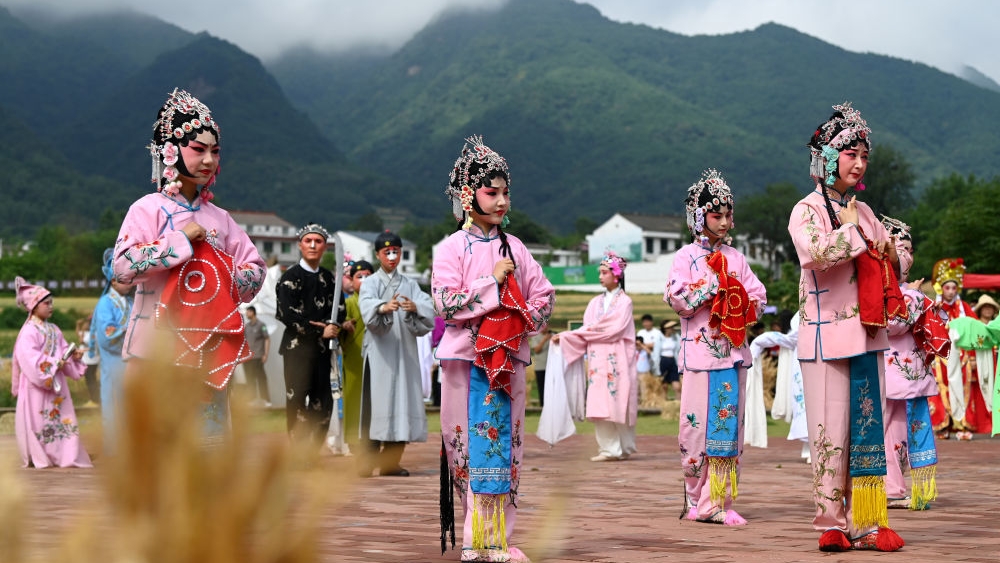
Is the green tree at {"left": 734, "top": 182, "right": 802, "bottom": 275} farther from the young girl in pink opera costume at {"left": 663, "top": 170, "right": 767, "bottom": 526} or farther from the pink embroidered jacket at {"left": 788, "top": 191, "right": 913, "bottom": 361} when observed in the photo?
the pink embroidered jacket at {"left": 788, "top": 191, "right": 913, "bottom": 361}

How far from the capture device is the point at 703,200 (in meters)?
8.43

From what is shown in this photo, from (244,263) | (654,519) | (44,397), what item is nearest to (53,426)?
(44,397)

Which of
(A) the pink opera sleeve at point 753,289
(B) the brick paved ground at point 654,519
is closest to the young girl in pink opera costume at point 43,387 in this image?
(B) the brick paved ground at point 654,519

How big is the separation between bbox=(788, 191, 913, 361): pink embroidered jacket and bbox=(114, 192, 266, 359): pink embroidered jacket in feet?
8.59

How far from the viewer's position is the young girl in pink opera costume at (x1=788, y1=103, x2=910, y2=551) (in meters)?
6.30

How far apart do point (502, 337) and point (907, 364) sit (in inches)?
150

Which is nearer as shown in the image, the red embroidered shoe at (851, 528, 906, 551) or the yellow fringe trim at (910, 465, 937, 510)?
the red embroidered shoe at (851, 528, 906, 551)

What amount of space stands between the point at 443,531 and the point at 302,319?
535 centimetres

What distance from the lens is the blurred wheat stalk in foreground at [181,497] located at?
1.51 meters

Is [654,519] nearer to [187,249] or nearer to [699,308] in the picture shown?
[699,308]

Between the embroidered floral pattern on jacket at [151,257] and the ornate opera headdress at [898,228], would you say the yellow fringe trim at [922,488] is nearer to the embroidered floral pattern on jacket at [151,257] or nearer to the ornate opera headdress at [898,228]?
the ornate opera headdress at [898,228]

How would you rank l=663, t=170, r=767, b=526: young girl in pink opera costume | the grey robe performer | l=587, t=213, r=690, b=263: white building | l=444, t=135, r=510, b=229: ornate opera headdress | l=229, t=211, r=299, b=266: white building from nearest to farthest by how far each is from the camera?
l=444, t=135, r=510, b=229: ornate opera headdress, l=663, t=170, r=767, b=526: young girl in pink opera costume, the grey robe performer, l=587, t=213, r=690, b=263: white building, l=229, t=211, r=299, b=266: white building

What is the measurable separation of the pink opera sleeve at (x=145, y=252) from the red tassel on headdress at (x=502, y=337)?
137 cm

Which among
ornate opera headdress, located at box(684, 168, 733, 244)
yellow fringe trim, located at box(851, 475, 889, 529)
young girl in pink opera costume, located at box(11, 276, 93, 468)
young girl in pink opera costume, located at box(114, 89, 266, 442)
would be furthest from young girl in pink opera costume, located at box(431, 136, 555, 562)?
young girl in pink opera costume, located at box(11, 276, 93, 468)
